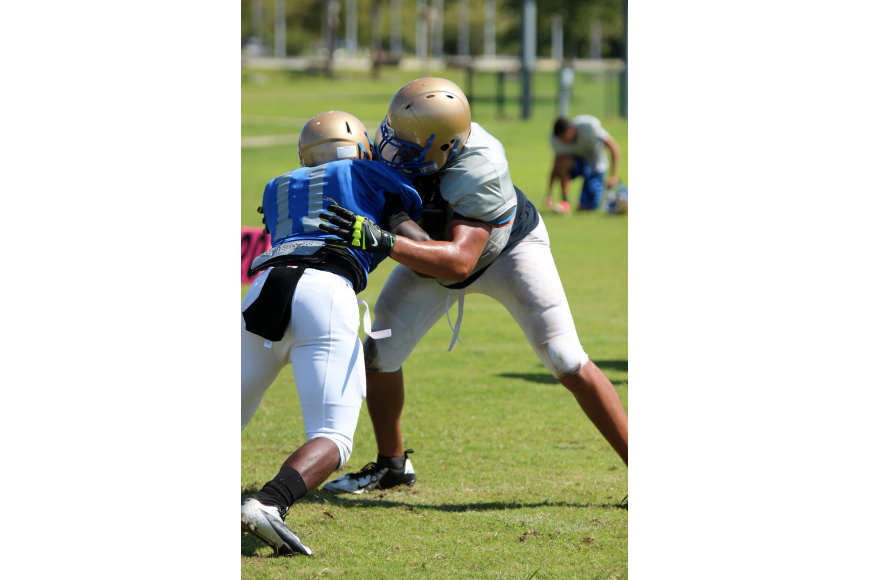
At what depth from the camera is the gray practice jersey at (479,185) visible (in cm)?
324

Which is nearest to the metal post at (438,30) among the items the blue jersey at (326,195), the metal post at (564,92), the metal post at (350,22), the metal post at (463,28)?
the metal post at (463,28)

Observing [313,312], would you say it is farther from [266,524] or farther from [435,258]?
[266,524]

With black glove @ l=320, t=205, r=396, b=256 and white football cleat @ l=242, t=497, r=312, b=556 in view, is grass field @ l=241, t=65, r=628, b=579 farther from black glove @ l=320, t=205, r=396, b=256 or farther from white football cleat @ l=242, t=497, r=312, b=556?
black glove @ l=320, t=205, r=396, b=256

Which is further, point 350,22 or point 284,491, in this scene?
point 350,22

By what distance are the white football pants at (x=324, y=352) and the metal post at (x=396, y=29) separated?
45.7 meters

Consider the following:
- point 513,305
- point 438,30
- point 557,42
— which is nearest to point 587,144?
point 513,305

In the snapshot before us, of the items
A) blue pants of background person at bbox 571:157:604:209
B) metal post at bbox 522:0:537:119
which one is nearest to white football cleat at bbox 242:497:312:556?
blue pants of background person at bbox 571:157:604:209

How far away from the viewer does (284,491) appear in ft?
8.96

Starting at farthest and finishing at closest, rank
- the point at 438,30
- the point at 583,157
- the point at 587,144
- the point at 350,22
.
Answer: the point at 438,30
the point at 350,22
the point at 583,157
the point at 587,144

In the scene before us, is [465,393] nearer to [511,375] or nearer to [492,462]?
[511,375]

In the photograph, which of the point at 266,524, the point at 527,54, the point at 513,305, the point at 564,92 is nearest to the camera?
the point at 266,524

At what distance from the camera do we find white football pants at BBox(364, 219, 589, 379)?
3.49 metres

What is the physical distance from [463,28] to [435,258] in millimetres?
51790

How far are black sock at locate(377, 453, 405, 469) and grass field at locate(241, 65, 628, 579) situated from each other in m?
0.10
